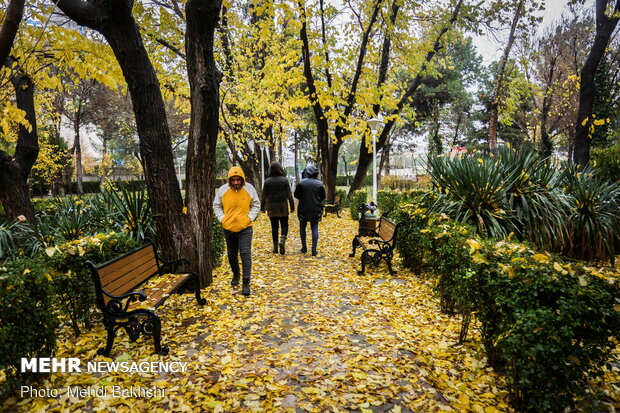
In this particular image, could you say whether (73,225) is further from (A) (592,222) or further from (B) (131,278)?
(A) (592,222)

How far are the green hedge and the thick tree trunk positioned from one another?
374 centimetres

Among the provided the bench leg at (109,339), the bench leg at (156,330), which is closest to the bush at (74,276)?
the bench leg at (109,339)

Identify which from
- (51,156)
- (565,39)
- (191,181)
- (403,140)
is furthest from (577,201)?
(403,140)

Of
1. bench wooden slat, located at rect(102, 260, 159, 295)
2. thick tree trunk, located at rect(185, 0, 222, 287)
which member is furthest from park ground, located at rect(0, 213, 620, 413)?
thick tree trunk, located at rect(185, 0, 222, 287)

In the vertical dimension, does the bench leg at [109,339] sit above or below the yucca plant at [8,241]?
below

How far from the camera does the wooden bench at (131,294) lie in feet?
10.3

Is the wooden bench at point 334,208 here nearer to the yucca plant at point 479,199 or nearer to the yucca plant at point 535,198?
the yucca plant at point 535,198

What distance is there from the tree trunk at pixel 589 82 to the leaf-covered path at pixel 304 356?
278 inches

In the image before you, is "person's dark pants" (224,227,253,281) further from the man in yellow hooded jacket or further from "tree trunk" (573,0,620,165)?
"tree trunk" (573,0,620,165)

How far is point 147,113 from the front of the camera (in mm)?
4574

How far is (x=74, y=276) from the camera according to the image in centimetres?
346

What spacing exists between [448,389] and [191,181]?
410 cm

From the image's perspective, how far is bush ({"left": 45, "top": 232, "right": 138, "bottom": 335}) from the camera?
3.32 meters

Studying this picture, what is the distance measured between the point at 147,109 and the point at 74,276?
2370mm
